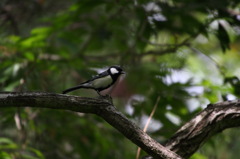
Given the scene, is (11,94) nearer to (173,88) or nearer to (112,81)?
(112,81)

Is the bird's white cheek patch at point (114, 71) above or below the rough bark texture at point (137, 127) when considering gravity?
below

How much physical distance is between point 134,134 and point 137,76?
109 inches

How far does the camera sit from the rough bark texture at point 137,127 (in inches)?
114

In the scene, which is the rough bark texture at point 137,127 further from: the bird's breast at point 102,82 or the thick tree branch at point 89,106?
the bird's breast at point 102,82

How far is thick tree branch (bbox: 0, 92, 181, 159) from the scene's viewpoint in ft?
9.41

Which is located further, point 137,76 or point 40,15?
point 40,15

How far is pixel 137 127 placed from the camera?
9.89 feet

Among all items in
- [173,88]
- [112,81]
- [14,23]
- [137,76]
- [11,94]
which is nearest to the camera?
[11,94]

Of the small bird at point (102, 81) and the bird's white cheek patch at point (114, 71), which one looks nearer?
the small bird at point (102, 81)

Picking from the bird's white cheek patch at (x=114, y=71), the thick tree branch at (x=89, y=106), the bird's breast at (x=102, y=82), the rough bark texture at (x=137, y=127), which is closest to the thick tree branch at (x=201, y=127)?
the rough bark texture at (x=137, y=127)

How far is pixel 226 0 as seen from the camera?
173 inches

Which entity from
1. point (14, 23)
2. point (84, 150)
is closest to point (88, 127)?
point (84, 150)

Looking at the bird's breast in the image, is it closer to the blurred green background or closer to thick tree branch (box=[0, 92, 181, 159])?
the blurred green background

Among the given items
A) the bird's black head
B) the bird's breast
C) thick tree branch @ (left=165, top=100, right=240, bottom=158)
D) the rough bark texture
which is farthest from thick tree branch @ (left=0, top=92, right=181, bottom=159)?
the bird's black head
